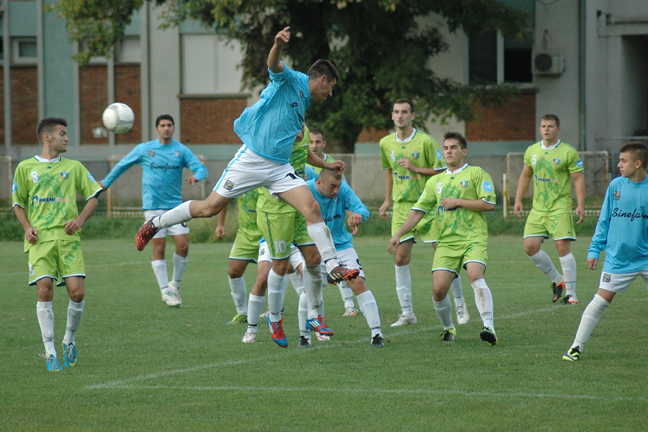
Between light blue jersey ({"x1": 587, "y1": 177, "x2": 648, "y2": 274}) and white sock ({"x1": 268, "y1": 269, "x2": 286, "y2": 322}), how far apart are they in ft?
9.26

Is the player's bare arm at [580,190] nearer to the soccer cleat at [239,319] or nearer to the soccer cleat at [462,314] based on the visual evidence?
the soccer cleat at [462,314]

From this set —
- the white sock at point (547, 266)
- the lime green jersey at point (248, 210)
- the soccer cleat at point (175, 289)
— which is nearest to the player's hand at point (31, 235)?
the lime green jersey at point (248, 210)

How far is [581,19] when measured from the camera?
86.9ft

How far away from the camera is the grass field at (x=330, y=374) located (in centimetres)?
518

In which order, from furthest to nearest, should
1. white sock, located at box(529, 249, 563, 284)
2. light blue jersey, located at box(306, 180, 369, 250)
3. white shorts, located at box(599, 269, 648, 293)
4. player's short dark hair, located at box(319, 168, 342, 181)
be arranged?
white sock, located at box(529, 249, 563, 284) → light blue jersey, located at box(306, 180, 369, 250) → player's short dark hair, located at box(319, 168, 342, 181) → white shorts, located at box(599, 269, 648, 293)

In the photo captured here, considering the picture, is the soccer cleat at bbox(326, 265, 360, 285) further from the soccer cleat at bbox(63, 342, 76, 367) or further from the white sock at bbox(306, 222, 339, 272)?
the soccer cleat at bbox(63, 342, 76, 367)

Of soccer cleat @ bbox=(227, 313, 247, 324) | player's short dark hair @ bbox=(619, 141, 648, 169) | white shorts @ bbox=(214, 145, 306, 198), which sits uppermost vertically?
player's short dark hair @ bbox=(619, 141, 648, 169)

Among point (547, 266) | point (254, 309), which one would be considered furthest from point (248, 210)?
point (547, 266)

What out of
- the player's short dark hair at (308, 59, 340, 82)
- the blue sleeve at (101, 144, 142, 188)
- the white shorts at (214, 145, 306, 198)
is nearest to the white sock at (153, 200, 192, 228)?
the white shorts at (214, 145, 306, 198)

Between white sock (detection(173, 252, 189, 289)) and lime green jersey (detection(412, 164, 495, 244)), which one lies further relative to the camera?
white sock (detection(173, 252, 189, 289))

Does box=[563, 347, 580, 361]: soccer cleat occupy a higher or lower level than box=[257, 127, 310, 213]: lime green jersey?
lower

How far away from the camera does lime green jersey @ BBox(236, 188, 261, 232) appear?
9166 millimetres

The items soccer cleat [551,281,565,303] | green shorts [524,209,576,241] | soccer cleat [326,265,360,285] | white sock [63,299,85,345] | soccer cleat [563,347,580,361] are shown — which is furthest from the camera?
green shorts [524,209,576,241]

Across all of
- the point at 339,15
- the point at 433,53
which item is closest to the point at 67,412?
the point at 339,15
